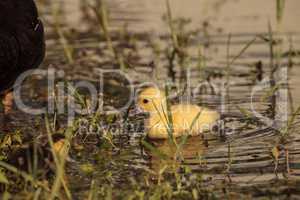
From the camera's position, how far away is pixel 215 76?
666 centimetres

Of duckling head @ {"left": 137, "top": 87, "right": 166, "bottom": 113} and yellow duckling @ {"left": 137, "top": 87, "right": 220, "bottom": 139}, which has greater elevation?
duckling head @ {"left": 137, "top": 87, "right": 166, "bottom": 113}

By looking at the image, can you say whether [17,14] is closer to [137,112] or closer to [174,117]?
[137,112]

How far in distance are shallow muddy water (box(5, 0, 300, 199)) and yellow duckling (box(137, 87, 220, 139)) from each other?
85 millimetres

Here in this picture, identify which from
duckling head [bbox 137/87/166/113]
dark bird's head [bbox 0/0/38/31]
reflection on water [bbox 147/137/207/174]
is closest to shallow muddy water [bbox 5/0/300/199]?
reflection on water [bbox 147/137/207/174]

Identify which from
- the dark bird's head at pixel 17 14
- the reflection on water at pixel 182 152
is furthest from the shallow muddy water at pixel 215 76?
the dark bird's head at pixel 17 14

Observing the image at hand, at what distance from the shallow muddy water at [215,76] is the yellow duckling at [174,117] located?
9 centimetres

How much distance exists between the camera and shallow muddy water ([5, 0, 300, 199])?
4.35 meters

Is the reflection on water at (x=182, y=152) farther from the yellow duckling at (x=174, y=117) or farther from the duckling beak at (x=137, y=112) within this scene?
the duckling beak at (x=137, y=112)

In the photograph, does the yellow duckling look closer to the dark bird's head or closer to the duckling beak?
the duckling beak

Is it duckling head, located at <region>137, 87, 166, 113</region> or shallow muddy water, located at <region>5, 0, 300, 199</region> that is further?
duckling head, located at <region>137, 87, 166, 113</region>

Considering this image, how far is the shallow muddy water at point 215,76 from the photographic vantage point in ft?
14.3

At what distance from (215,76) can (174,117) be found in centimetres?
140

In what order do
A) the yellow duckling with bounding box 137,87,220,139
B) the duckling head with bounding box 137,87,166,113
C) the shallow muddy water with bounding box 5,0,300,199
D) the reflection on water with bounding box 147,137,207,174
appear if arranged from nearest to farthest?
the shallow muddy water with bounding box 5,0,300,199, the reflection on water with bounding box 147,137,207,174, the yellow duckling with bounding box 137,87,220,139, the duckling head with bounding box 137,87,166,113

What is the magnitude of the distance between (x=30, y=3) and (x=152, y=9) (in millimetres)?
3579
